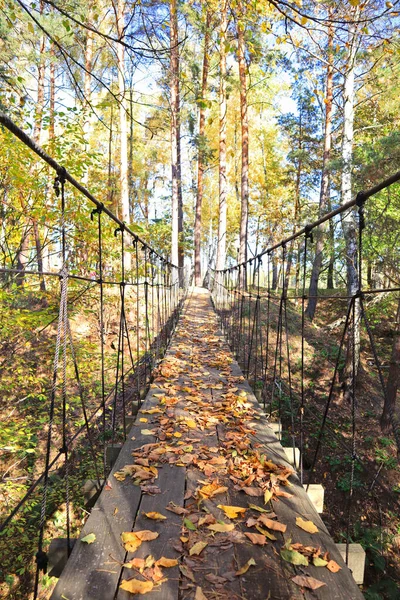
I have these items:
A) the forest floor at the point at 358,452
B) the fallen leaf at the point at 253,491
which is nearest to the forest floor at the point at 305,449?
the forest floor at the point at 358,452

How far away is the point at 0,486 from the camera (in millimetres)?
3809

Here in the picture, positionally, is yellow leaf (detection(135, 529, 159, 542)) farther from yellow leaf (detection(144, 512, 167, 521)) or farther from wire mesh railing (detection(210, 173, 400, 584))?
wire mesh railing (detection(210, 173, 400, 584))

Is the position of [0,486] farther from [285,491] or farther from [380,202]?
[380,202]

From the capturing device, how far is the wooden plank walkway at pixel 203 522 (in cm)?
115

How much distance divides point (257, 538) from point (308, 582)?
0.23 meters

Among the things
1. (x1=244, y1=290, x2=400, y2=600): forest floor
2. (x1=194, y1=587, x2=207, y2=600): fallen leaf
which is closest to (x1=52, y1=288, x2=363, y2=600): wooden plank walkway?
(x1=194, y1=587, x2=207, y2=600): fallen leaf

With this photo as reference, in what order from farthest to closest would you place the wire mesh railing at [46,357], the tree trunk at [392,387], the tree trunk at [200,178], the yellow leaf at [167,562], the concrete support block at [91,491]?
the tree trunk at [200,178]
the tree trunk at [392,387]
the wire mesh railing at [46,357]
the concrete support block at [91,491]
the yellow leaf at [167,562]

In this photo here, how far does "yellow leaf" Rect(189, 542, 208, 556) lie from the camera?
127cm

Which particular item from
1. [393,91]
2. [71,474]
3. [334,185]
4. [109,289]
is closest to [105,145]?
[334,185]

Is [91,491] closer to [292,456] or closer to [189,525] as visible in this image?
[189,525]

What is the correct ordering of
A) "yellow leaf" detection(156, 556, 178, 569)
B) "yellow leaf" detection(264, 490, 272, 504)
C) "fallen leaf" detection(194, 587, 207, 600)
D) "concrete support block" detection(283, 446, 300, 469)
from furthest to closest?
"concrete support block" detection(283, 446, 300, 469) < "yellow leaf" detection(264, 490, 272, 504) < "yellow leaf" detection(156, 556, 178, 569) < "fallen leaf" detection(194, 587, 207, 600)

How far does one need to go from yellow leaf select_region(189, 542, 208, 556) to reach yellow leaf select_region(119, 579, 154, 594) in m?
0.17

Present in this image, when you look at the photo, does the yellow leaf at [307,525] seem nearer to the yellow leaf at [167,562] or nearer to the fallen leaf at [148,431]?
the yellow leaf at [167,562]

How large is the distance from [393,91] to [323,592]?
8677 mm
